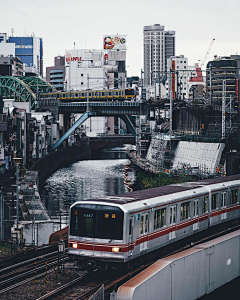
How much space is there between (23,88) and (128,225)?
353ft

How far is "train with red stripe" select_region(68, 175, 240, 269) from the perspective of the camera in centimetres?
1716

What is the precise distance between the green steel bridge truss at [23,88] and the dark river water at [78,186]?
32.5 meters

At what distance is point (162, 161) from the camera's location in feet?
214

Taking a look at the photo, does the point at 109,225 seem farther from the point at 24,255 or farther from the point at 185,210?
the point at 24,255

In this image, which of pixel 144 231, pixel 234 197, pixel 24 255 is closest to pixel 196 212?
pixel 234 197

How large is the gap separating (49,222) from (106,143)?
9596cm

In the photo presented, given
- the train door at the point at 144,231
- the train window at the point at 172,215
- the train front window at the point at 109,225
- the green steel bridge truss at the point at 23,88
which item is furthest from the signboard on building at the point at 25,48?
the train front window at the point at 109,225

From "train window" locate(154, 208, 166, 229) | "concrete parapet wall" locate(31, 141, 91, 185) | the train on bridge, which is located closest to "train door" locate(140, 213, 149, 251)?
"train window" locate(154, 208, 166, 229)

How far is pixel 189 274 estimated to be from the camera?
1766cm

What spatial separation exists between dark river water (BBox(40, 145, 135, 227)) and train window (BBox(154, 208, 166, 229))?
2404cm

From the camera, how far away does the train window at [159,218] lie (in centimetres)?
1903

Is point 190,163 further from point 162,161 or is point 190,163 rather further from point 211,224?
point 211,224

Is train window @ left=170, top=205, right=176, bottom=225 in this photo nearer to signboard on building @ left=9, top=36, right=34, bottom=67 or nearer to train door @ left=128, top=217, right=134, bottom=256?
train door @ left=128, top=217, right=134, bottom=256

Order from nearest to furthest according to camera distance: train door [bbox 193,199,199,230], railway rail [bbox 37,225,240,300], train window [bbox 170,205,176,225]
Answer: railway rail [bbox 37,225,240,300], train window [bbox 170,205,176,225], train door [bbox 193,199,199,230]
